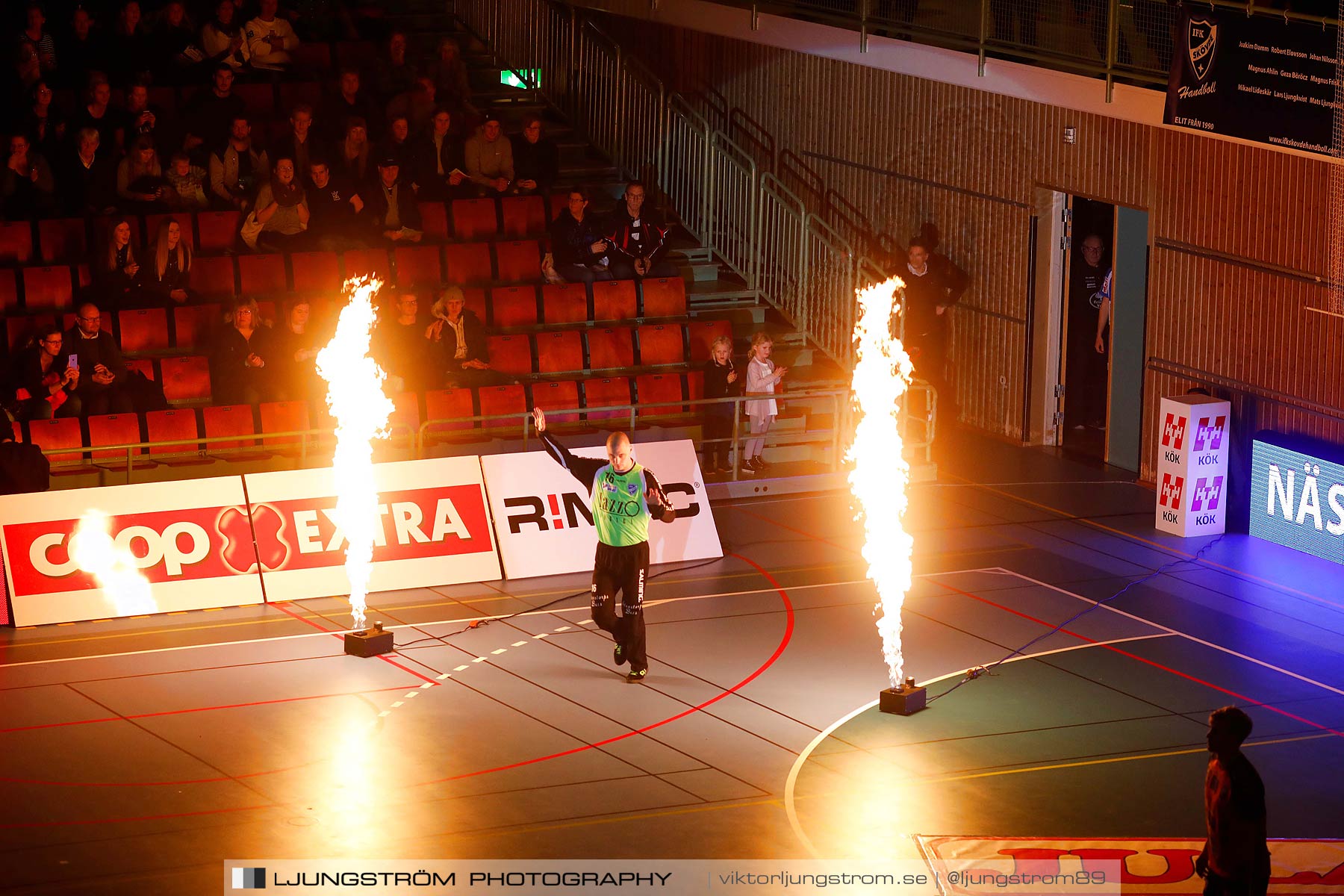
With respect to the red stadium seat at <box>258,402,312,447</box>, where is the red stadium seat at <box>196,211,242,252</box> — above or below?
above

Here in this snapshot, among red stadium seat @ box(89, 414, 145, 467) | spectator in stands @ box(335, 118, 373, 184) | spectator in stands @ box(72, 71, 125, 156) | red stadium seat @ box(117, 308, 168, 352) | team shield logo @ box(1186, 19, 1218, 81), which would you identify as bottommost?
red stadium seat @ box(89, 414, 145, 467)

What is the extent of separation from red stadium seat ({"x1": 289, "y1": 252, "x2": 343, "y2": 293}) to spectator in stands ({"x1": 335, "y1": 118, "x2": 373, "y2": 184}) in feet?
3.89

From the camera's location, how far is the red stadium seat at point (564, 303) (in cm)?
1981

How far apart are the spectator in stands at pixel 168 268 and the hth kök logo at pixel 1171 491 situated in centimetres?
1017

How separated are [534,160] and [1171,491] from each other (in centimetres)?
862

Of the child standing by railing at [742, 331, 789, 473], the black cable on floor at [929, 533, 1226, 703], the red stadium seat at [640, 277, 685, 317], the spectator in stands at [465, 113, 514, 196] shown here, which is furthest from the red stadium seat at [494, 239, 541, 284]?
the black cable on floor at [929, 533, 1226, 703]

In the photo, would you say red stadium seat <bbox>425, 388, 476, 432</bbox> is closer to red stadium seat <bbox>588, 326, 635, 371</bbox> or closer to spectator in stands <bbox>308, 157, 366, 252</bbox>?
red stadium seat <bbox>588, 326, 635, 371</bbox>

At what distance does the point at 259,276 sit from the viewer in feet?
61.2

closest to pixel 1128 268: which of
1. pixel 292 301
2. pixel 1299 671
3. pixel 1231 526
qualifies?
pixel 1231 526

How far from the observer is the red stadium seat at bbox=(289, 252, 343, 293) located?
61.7 feet

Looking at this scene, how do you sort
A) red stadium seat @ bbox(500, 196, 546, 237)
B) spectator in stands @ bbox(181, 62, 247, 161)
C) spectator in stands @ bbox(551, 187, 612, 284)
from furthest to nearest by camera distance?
red stadium seat @ bbox(500, 196, 546, 237), spectator in stands @ bbox(551, 187, 612, 284), spectator in stands @ bbox(181, 62, 247, 161)

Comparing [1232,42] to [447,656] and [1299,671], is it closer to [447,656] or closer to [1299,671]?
[1299,671]

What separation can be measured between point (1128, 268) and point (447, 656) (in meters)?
9.74

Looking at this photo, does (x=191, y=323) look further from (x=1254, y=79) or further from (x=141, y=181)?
(x=1254, y=79)
